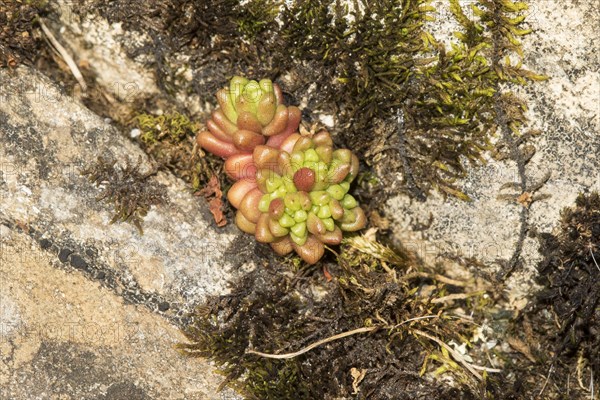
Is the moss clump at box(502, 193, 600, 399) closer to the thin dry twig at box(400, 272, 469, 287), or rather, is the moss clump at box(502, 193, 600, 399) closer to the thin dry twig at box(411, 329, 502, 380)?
the thin dry twig at box(411, 329, 502, 380)

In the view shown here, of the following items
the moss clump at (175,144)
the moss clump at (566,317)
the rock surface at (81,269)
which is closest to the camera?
the rock surface at (81,269)

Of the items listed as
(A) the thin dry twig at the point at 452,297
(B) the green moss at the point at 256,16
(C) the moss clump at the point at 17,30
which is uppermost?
(B) the green moss at the point at 256,16

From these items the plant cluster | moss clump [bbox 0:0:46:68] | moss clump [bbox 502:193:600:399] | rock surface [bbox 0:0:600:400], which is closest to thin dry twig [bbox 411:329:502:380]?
moss clump [bbox 502:193:600:399]

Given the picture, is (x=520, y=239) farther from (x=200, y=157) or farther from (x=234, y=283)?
(x=200, y=157)

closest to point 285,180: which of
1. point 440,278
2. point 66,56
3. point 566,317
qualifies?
point 440,278

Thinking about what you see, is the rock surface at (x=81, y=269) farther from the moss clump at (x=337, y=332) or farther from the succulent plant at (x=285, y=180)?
the succulent plant at (x=285, y=180)

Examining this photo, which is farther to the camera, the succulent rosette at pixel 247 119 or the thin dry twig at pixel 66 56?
the thin dry twig at pixel 66 56

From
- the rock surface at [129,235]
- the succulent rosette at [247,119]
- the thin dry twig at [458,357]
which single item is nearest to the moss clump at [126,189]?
the rock surface at [129,235]

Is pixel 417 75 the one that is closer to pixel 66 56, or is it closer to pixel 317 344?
pixel 317 344
